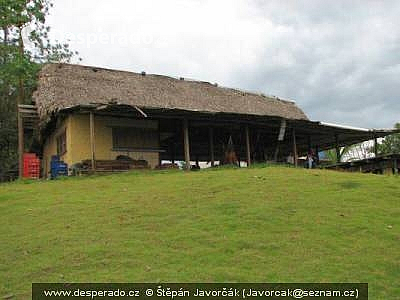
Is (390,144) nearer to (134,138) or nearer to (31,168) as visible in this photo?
(134,138)

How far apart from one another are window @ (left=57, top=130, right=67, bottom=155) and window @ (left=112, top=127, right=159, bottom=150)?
1.96 meters

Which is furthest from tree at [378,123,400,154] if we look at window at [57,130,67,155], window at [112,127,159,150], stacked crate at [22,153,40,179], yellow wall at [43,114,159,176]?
stacked crate at [22,153,40,179]

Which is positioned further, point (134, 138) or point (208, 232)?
point (134, 138)

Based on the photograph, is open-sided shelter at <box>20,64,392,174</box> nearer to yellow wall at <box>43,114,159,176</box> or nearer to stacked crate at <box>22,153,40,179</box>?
yellow wall at <box>43,114,159,176</box>

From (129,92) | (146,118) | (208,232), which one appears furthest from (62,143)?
(208,232)

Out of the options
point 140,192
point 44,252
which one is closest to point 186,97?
point 140,192

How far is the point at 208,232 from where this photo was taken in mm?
10156

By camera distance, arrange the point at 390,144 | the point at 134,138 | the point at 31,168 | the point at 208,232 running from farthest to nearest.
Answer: the point at 390,144, the point at 134,138, the point at 31,168, the point at 208,232

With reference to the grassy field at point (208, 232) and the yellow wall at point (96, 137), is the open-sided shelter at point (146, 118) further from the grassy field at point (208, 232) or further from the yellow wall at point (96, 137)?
the grassy field at point (208, 232)

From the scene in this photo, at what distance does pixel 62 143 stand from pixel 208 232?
531 inches

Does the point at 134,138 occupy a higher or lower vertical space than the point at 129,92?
lower

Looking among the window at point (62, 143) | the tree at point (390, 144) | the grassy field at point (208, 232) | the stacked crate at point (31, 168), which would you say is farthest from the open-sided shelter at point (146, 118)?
the tree at point (390, 144)

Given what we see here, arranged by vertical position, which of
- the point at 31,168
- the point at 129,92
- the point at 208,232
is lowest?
the point at 208,232

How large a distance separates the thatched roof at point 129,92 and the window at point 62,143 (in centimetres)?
98
